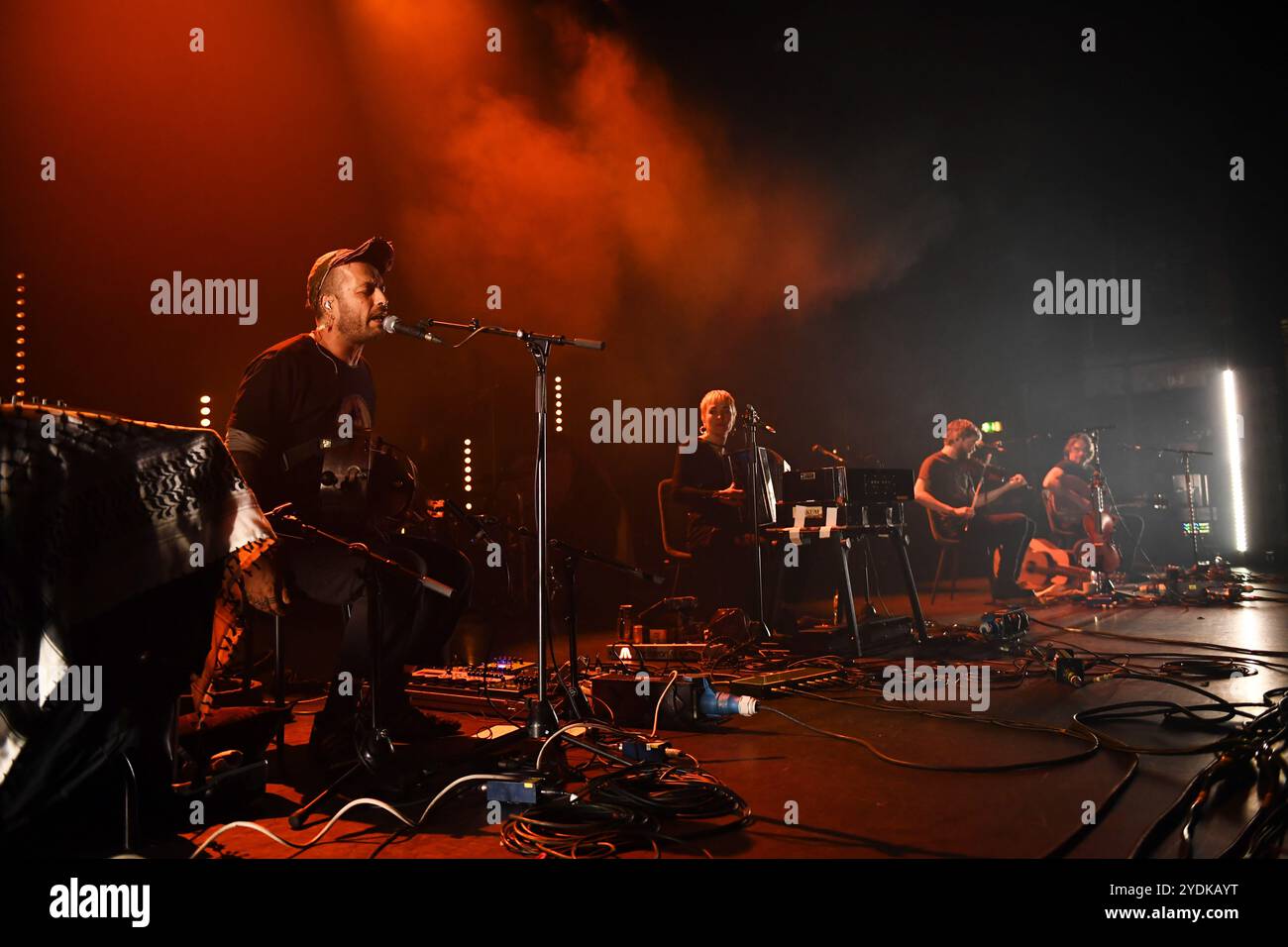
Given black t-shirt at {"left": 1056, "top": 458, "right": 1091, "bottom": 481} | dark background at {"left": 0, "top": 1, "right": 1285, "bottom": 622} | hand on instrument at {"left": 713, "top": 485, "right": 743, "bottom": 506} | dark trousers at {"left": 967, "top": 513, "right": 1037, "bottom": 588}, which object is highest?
dark background at {"left": 0, "top": 1, "right": 1285, "bottom": 622}

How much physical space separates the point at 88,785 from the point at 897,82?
29.6 ft

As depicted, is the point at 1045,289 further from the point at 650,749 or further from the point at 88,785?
the point at 88,785

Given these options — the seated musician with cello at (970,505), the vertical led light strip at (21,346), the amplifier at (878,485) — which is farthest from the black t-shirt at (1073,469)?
the vertical led light strip at (21,346)

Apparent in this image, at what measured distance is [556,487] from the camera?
7.67m

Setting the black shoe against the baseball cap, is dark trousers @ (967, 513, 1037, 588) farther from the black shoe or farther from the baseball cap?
the baseball cap

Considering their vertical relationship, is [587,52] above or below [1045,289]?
above

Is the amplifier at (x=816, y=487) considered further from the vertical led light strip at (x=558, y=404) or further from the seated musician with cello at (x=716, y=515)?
the vertical led light strip at (x=558, y=404)

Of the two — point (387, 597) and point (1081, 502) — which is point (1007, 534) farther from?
point (387, 597)

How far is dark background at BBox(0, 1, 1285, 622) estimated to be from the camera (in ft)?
15.3

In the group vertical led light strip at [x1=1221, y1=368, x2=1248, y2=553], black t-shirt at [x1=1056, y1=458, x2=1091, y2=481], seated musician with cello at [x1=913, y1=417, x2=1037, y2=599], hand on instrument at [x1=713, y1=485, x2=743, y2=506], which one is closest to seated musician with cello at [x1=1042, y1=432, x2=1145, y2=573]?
black t-shirt at [x1=1056, y1=458, x2=1091, y2=481]

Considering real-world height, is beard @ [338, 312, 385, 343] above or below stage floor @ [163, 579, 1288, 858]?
above
